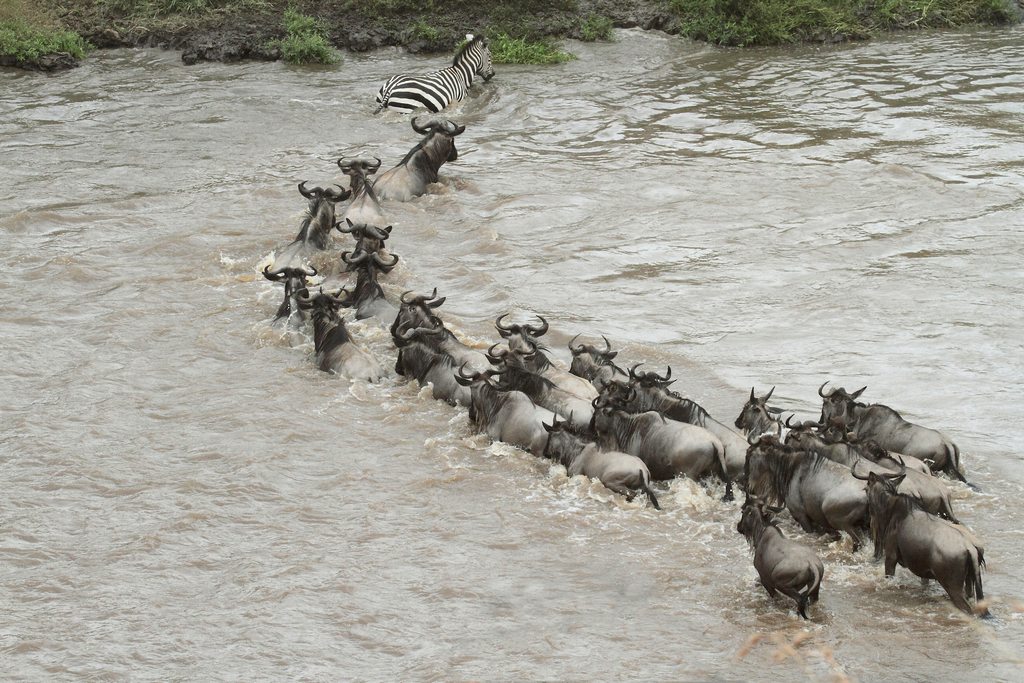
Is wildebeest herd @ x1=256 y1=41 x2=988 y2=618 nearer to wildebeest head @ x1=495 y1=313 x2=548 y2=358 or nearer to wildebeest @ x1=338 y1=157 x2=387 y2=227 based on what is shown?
wildebeest head @ x1=495 y1=313 x2=548 y2=358

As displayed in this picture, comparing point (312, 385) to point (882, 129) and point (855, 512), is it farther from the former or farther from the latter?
point (882, 129)

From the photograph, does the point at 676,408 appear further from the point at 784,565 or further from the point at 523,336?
the point at 784,565

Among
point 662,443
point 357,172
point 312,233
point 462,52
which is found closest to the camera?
point 662,443

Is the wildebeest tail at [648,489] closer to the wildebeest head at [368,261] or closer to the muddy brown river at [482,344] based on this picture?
the muddy brown river at [482,344]

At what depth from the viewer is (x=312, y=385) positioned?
8328 millimetres

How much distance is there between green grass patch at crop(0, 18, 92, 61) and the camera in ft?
59.7

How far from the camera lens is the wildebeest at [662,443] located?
6805 millimetres

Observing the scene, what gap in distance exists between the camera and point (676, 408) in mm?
7309

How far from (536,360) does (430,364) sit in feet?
2.52

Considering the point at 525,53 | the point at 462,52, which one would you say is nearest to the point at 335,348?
the point at 462,52

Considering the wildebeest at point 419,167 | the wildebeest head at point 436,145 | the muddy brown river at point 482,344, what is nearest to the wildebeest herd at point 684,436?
the muddy brown river at point 482,344

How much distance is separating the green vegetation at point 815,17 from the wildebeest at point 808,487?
47.7ft

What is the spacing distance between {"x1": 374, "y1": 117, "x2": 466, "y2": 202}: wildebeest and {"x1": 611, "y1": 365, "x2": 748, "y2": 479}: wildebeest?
5.85 meters

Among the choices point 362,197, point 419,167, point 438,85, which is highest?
point 438,85
